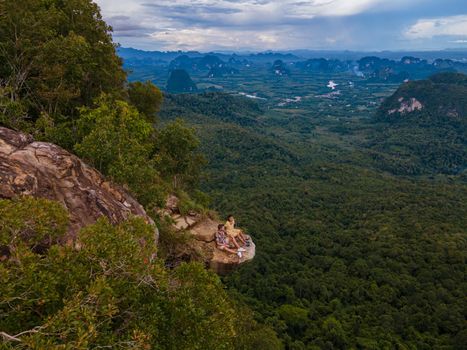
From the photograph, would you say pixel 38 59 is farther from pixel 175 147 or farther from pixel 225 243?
pixel 225 243

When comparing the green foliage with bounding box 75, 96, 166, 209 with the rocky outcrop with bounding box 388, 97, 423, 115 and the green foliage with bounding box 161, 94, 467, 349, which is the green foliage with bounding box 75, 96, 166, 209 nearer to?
the green foliage with bounding box 161, 94, 467, 349

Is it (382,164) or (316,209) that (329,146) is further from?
(316,209)

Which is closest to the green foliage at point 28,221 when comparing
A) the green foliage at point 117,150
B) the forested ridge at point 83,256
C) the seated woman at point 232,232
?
the forested ridge at point 83,256

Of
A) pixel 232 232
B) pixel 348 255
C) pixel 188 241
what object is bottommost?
pixel 348 255

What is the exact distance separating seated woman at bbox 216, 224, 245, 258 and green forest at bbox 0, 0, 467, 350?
2.63m

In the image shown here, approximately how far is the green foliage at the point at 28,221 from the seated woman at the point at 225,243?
1079 cm

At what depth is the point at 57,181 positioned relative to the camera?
34.8 ft

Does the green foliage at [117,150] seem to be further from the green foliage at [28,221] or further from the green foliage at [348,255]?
the green foliage at [348,255]

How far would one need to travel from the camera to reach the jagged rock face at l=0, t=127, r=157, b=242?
9.35 meters

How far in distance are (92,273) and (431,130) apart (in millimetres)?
188790

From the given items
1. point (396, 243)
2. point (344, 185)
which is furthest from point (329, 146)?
point (396, 243)

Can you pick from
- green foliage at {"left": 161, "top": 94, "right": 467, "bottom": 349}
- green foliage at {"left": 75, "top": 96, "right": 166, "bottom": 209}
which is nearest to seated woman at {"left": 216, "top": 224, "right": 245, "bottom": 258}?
green foliage at {"left": 75, "top": 96, "right": 166, "bottom": 209}

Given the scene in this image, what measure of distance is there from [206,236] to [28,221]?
12026 millimetres

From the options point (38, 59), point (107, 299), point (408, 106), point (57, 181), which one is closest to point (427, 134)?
point (408, 106)
